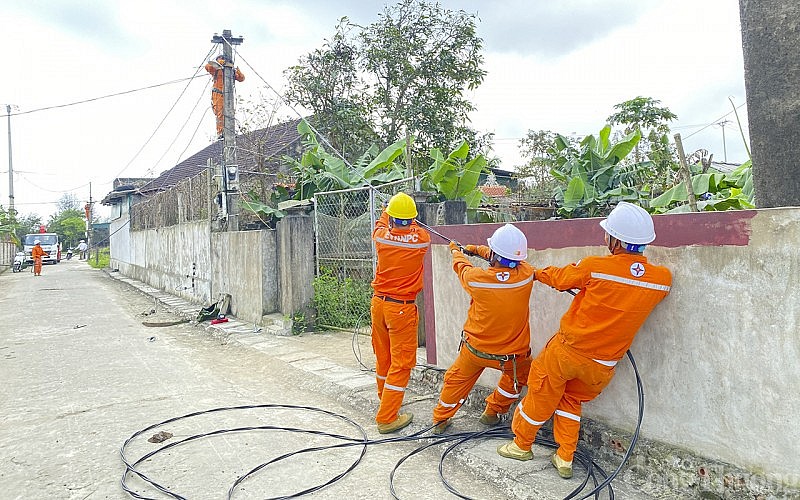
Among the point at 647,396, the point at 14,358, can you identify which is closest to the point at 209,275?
the point at 14,358

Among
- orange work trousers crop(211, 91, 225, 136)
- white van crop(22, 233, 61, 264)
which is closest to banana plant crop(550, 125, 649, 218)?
orange work trousers crop(211, 91, 225, 136)

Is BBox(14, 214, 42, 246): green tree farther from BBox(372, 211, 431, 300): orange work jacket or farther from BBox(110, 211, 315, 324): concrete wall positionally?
BBox(372, 211, 431, 300): orange work jacket

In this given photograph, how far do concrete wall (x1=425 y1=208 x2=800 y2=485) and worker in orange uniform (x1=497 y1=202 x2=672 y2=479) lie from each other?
0.54 ft

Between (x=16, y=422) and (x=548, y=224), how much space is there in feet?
16.9

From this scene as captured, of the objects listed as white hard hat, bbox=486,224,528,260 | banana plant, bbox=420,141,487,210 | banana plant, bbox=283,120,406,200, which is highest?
banana plant, bbox=283,120,406,200

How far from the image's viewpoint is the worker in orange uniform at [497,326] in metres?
4.02

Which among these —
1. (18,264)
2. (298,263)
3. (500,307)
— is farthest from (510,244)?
(18,264)

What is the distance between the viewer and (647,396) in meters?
3.52

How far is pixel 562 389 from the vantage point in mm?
3672

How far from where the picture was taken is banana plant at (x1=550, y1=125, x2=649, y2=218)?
8594mm

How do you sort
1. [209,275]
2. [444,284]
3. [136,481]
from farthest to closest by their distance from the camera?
[209,275], [444,284], [136,481]

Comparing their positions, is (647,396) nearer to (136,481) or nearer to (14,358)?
(136,481)

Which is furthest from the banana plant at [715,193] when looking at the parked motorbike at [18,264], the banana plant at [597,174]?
the parked motorbike at [18,264]

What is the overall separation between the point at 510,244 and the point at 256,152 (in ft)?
31.5
